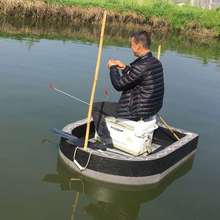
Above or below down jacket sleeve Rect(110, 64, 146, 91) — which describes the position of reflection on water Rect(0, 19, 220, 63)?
below

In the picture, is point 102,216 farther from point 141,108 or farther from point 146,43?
point 146,43

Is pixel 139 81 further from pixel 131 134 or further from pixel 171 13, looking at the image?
pixel 171 13

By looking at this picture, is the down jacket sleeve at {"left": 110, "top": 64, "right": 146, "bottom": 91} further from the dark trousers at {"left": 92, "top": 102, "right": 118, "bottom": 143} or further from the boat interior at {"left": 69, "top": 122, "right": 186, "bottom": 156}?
the boat interior at {"left": 69, "top": 122, "right": 186, "bottom": 156}

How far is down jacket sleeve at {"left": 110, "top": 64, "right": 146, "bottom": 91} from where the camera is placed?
6160 millimetres

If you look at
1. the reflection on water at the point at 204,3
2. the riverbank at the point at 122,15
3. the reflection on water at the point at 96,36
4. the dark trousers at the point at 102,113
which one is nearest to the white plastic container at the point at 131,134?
the dark trousers at the point at 102,113

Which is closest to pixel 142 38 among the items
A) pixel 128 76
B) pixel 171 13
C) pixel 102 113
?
pixel 128 76

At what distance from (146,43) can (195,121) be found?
11.9ft

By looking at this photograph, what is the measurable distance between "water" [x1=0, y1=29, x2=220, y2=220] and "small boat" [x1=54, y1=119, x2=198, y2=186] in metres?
0.14

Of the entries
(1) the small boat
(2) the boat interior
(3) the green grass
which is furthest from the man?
(3) the green grass

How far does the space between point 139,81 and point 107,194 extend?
1.51 m

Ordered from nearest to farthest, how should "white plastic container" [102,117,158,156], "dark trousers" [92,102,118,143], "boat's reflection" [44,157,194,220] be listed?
"boat's reflection" [44,157,194,220], "white plastic container" [102,117,158,156], "dark trousers" [92,102,118,143]

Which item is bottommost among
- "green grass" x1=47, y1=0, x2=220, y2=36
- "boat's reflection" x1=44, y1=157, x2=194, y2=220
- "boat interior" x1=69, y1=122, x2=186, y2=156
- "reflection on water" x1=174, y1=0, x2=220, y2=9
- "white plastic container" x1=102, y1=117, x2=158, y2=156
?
"boat's reflection" x1=44, y1=157, x2=194, y2=220

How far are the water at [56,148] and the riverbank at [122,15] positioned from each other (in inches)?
283

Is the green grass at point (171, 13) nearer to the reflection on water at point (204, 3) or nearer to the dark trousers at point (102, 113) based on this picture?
the reflection on water at point (204, 3)
